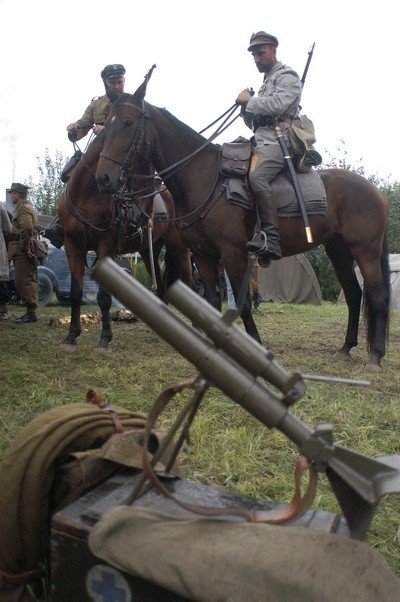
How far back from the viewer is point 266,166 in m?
5.22

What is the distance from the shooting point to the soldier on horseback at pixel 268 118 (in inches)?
203

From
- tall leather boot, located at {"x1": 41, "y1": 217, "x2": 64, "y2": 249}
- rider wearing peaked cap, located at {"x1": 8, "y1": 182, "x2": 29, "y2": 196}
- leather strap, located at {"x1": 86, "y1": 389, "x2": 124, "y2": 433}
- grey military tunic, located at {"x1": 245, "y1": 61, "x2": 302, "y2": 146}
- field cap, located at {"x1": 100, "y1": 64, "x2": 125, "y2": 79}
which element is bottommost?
leather strap, located at {"x1": 86, "y1": 389, "x2": 124, "y2": 433}

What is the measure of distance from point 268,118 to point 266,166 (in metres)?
0.52

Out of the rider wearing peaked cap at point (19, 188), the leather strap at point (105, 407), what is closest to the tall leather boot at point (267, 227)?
the leather strap at point (105, 407)

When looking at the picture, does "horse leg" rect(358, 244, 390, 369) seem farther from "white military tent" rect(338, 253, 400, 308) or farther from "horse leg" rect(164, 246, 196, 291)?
"white military tent" rect(338, 253, 400, 308)

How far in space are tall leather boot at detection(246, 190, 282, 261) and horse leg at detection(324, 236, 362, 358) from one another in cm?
130

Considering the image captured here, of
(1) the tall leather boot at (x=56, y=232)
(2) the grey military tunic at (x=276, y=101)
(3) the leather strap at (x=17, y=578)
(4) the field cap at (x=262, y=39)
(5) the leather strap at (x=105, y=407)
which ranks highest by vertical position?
(4) the field cap at (x=262, y=39)

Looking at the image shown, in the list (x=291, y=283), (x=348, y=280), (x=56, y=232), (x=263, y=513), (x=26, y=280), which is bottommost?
(x=291, y=283)

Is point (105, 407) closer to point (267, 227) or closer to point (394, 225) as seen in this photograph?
Answer: point (267, 227)

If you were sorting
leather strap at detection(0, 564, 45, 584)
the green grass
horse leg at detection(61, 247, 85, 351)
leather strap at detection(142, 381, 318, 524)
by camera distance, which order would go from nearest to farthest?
1. leather strap at detection(142, 381, 318, 524)
2. leather strap at detection(0, 564, 45, 584)
3. the green grass
4. horse leg at detection(61, 247, 85, 351)

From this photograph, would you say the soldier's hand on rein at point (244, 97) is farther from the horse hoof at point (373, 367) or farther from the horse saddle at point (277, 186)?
the horse hoof at point (373, 367)

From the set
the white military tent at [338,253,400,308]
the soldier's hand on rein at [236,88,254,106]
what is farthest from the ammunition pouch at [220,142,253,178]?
the white military tent at [338,253,400,308]

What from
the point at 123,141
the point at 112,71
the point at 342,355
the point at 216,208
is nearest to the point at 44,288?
the point at 112,71

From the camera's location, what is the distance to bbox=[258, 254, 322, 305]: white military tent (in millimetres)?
17344
